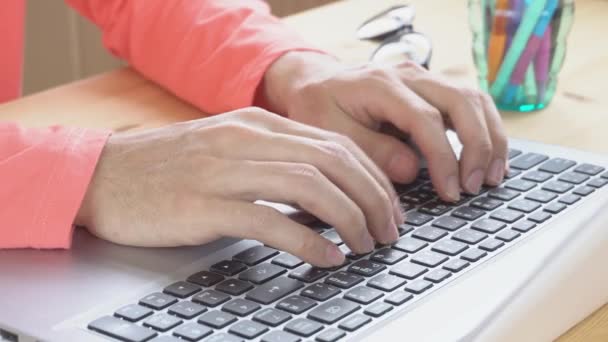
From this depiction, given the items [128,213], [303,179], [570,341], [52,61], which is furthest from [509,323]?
[52,61]

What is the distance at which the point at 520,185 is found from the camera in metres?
0.84

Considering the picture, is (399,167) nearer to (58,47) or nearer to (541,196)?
(541,196)

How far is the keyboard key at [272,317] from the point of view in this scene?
2.01ft

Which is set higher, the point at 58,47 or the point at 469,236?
the point at 469,236

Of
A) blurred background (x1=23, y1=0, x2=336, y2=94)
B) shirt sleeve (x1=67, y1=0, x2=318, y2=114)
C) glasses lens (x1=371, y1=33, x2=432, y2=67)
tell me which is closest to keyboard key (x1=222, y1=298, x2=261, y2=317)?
shirt sleeve (x1=67, y1=0, x2=318, y2=114)

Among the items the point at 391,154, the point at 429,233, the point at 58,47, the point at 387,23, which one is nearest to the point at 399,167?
the point at 391,154

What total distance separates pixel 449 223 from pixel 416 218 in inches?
1.0

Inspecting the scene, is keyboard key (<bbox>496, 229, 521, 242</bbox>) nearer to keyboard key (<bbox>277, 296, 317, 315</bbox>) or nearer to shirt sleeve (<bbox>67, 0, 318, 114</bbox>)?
keyboard key (<bbox>277, 296, 317, 315</bbox>)

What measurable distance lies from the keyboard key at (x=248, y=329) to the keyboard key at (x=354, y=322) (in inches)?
1.7

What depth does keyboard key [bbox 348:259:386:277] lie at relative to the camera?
26.9 inches

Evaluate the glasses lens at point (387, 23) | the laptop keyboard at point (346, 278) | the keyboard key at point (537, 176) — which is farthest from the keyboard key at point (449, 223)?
the glasses lens at point (387, 23)

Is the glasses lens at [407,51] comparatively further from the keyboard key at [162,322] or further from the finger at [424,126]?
the keyboard key at [162,322]

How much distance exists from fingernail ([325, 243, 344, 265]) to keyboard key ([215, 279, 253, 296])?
6 cm

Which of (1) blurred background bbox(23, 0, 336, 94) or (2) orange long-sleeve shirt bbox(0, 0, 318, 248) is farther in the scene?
(1) blurred background bbox(23, 0, 336, 94)
